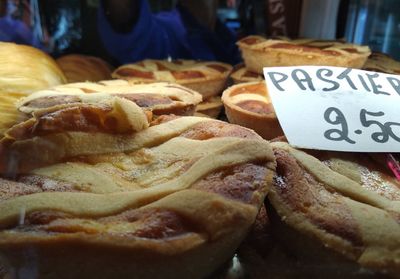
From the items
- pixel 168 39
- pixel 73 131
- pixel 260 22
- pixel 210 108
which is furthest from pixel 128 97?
pixel 260 22

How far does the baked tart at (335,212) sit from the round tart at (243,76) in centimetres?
119

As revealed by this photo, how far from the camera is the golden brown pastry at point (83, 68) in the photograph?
93.4 inches

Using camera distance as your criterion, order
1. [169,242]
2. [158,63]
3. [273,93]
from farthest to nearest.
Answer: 1. [158,63]
2. [273,93]
3. [169,242]

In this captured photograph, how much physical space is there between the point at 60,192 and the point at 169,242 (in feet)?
0.93

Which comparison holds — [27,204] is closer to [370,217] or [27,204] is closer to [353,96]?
[370,217]

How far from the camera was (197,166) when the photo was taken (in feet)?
3.27

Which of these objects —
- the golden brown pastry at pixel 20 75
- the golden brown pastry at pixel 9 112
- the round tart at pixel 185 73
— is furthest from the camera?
the round tart at pixel 185 73

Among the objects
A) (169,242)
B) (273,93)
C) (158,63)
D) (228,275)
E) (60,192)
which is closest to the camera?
(169,242)

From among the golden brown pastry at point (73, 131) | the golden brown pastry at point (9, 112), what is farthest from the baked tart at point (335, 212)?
the golden brown pastry at point (9, 112)

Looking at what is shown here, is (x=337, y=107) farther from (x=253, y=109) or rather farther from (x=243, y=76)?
(x=243, y=76)

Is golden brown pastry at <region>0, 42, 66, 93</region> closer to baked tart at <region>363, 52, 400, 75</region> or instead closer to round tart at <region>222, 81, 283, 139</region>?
round tart at <region>222, 81, 283, 139</region>

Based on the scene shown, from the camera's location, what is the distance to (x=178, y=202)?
2.91 ft

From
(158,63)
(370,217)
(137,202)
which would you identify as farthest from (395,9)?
(137,202)

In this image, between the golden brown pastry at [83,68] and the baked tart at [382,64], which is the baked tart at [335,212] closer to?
the baked tart at [382,64]
